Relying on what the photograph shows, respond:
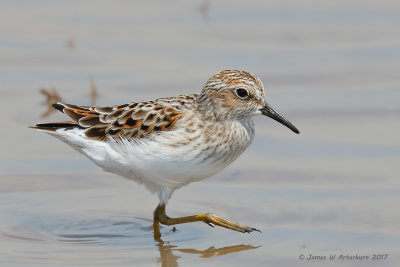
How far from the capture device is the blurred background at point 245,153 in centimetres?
1027

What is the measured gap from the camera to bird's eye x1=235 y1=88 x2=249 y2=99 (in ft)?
34.7

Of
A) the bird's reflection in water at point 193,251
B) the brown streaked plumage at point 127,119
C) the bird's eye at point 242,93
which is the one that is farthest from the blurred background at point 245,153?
the bird's eye at point 242,93

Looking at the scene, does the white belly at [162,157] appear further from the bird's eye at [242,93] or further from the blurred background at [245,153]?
the blurred background at [245,153]

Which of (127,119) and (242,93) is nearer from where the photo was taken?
(242,93)

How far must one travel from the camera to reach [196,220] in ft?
34.8

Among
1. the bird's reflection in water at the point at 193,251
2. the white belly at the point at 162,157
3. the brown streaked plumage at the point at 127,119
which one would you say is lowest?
the bird's reflection in water at the point at 193,251

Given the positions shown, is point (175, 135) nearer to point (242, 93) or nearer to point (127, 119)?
point (127, 119)

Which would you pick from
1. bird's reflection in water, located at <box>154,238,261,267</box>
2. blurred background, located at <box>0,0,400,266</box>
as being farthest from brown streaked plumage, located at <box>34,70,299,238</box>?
blurred background, located at <box>0,0,400,266</box>

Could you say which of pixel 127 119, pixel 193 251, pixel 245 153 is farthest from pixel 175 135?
pixel 245 153

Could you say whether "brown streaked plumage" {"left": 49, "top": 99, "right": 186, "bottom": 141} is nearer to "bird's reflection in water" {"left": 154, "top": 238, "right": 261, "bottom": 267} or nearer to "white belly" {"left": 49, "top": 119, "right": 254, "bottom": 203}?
"white belly" {"left": 49, "top": 119, "right": 254, "bottom": 203}

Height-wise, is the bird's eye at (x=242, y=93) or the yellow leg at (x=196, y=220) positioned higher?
the bird's eye at (x=242, y=93)

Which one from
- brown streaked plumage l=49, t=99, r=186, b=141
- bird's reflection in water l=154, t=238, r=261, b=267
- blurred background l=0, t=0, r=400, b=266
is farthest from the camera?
brown streaked plumage l=49, t=99, r=186, b=141

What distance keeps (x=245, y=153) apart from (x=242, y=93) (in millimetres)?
2185

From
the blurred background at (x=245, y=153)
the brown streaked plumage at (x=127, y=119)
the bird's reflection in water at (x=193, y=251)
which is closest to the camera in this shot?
the bird's reflection in water at (x=193, y=251)
